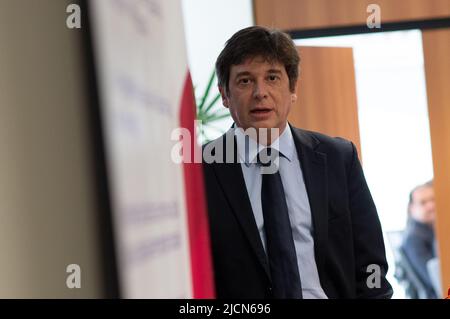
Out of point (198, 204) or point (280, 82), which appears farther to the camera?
point (280, 82)

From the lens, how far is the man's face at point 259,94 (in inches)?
68.1

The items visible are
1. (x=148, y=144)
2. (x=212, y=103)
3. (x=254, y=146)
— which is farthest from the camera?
(x=212, y=103)

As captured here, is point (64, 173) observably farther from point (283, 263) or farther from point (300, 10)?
point (300, 10)

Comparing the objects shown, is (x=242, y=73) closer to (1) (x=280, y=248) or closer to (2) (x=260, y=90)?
(2) (x=260, y=90)

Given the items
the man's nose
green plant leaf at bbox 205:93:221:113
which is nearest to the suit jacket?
the man's nose

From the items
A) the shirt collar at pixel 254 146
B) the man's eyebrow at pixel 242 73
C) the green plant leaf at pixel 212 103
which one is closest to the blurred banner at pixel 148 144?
the shirt collar at pixel 254 146

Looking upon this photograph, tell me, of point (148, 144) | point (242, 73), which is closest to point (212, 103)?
point (242, 73)

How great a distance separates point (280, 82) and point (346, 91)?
254 cm

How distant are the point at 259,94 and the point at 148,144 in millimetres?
974

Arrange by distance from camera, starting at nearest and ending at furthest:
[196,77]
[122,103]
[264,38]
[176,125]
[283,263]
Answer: [122,103] < [176,125] < [283,263] < [264,38] < [196,77]

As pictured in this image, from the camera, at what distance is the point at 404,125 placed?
4.22 meters

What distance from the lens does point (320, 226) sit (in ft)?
5.16

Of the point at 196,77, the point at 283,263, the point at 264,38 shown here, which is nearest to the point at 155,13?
the point at 283,263

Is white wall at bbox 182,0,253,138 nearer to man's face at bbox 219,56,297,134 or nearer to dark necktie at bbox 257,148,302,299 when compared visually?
man's face at bbox 219,56,297,134
